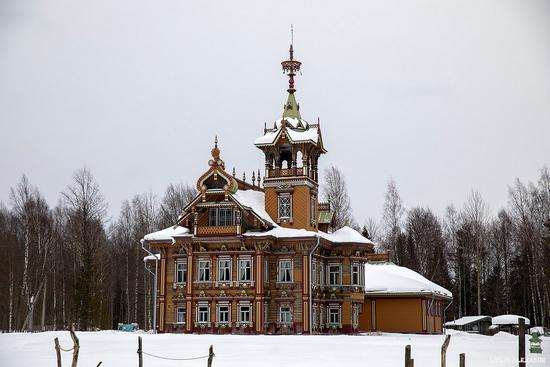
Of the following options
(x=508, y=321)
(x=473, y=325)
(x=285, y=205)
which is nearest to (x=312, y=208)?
(x=285, y=205)

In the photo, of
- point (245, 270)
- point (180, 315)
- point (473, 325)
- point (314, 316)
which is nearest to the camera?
point (245, 270)

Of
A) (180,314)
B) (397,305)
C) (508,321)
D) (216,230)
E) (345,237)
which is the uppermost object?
(216,230)

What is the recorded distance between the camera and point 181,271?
158 feet

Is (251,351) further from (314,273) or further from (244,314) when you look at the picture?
(314,273)

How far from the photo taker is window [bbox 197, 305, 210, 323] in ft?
154

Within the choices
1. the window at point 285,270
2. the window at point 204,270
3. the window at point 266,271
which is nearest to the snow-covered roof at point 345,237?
the window at point 285,270

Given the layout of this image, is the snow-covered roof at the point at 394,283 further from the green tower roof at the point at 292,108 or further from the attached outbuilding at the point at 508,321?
the green tower roof at the point at 292,108

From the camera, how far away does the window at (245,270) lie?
4634cm

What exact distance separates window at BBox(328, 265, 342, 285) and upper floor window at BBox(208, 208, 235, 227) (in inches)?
279

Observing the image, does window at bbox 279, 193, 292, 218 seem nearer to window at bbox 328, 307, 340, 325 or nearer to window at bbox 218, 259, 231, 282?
window at bbox 218, 259, 231, 282

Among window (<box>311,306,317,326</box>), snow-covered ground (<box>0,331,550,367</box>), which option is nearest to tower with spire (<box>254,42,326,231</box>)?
window (<box>311,306,317,326</box>)

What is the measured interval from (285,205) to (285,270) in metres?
3.96

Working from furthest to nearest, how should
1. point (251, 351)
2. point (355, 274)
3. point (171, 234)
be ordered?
point (355, 274), point (171, 234), point (251, 351)

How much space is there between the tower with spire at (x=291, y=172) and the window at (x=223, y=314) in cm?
594
